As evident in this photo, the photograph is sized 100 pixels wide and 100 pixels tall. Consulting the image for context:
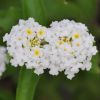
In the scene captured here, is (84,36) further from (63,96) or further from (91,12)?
(63,96)

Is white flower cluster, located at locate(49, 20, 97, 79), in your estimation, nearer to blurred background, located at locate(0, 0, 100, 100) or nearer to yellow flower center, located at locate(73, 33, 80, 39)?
yellow flower center, located at locate(73, 33, 80, 39)

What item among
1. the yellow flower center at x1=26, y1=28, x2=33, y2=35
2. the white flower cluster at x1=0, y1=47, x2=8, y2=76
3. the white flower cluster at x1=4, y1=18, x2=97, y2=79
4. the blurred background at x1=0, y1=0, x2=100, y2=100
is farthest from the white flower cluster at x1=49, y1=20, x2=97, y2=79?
the blurred background at x1=0, y1=0, x2=100, y2=100

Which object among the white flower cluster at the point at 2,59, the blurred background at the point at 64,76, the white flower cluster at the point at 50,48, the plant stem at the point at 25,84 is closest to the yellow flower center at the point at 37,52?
the white flower cluster at the point at 50,48

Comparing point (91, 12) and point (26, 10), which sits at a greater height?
point (91, 12)

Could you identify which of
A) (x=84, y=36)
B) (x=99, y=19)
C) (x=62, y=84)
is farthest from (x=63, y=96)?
(x=84, y=36)

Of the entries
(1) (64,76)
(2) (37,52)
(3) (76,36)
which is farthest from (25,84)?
(1) (64,76)

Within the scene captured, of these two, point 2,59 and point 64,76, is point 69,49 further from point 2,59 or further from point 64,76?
point 64,76
